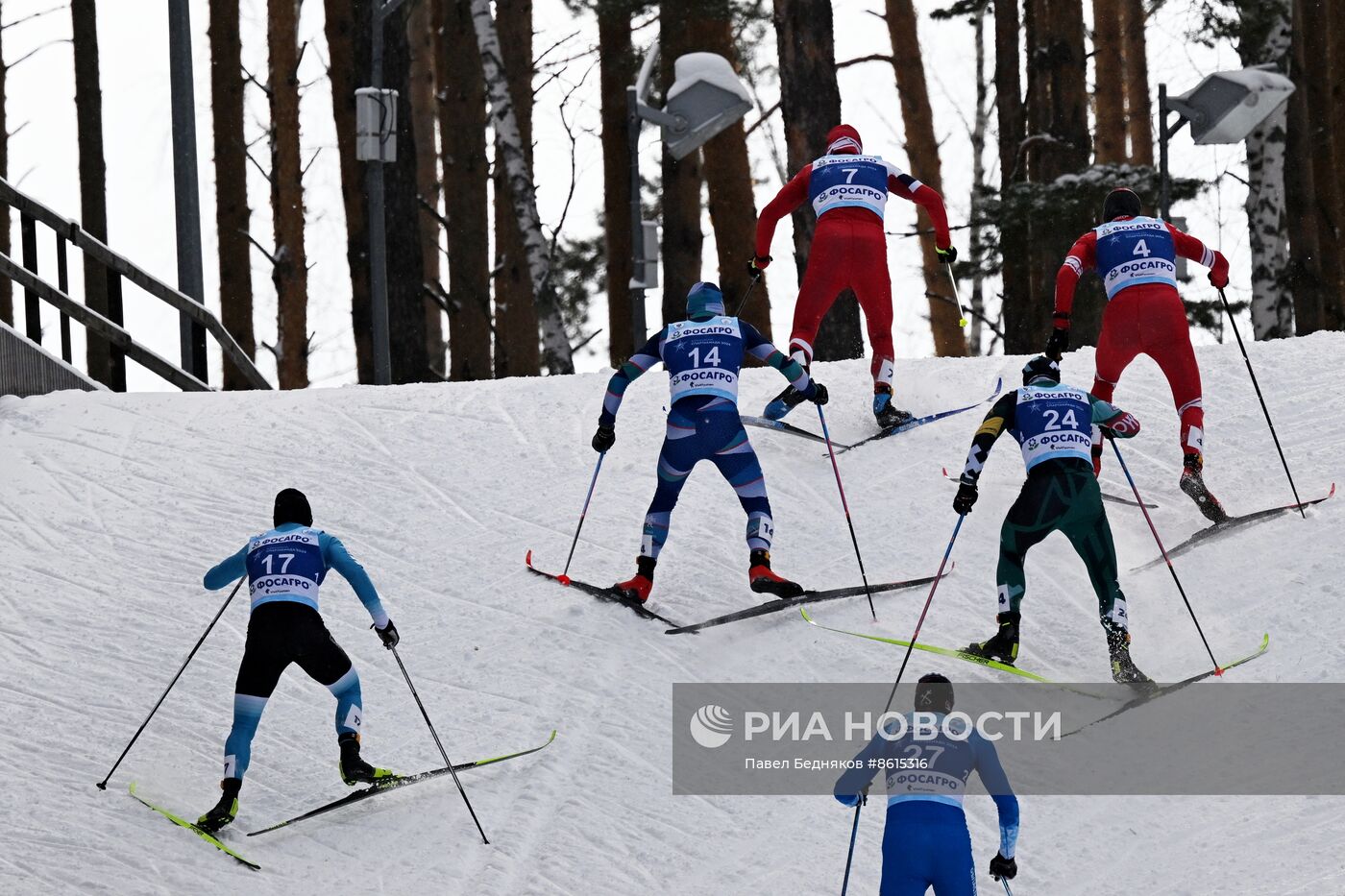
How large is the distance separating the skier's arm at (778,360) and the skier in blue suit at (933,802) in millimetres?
3815

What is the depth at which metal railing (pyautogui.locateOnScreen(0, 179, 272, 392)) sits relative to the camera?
14016 millimetres

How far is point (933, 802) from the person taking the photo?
6.20 m

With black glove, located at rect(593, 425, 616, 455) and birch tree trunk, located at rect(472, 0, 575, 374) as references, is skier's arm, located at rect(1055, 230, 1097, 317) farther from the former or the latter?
birch tree trunk, located at rect(472, 0, 575, 374)

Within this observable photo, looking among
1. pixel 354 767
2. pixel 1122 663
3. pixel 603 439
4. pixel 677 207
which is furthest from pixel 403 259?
pixel 1122 663

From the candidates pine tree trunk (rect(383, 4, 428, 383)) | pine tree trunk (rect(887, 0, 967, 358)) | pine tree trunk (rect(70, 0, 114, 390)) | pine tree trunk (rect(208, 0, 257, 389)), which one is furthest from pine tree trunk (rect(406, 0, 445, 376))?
pine tree trunk (rect(383, 4, 428, 383))

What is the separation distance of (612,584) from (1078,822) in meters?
3.26

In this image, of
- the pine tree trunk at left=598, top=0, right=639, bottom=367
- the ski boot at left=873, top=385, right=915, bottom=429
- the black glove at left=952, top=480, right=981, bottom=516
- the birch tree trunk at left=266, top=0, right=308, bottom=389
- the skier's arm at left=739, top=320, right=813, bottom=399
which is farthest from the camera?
the birch tree trunk at left=266, top=0, right=308, bottom=389

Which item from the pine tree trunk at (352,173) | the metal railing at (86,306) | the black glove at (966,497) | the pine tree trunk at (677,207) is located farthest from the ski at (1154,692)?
the pine tree trunk at (352,173)

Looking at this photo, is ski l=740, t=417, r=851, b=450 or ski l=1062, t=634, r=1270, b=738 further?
ski l=740, t=417, r=851, b=450

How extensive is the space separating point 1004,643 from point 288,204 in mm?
17117

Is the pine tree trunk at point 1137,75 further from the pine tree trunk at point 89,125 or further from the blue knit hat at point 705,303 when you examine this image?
the blue knit hat at point 705,303

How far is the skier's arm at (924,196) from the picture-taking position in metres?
11.8

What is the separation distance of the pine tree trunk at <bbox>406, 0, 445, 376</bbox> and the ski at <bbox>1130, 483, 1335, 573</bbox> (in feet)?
55.8

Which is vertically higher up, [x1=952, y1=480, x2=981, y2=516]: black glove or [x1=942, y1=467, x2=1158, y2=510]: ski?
[x1=952, y1=480, x2=981, y2=516]: black glove
